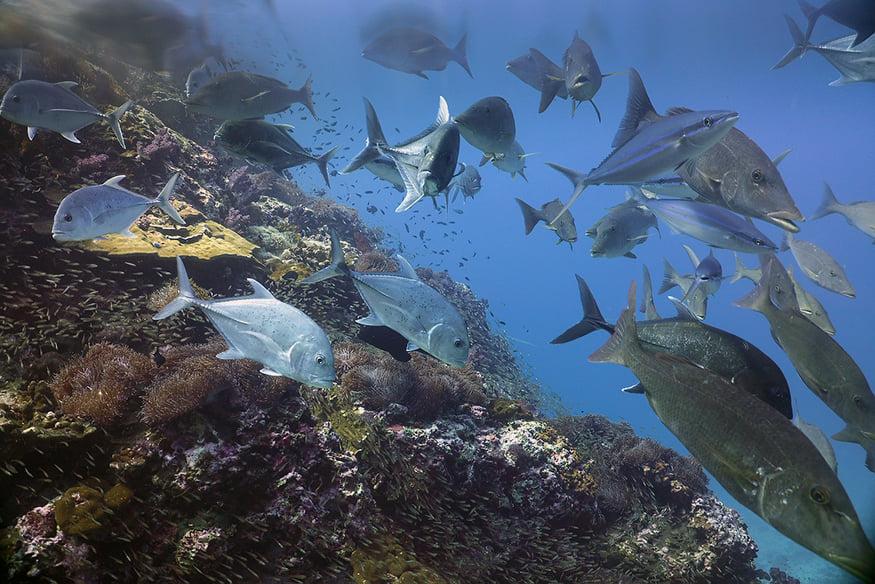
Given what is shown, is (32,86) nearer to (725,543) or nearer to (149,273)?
(149,273)

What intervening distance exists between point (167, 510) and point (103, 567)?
47 cm

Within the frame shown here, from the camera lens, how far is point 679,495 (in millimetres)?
6078

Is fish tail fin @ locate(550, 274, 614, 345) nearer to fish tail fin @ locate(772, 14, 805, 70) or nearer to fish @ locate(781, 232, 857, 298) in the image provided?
fish @ locate(781, 232, 857, 298)

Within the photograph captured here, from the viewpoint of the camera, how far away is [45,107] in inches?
176

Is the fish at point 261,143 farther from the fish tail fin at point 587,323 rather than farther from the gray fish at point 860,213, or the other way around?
the gray fish at point 860,213

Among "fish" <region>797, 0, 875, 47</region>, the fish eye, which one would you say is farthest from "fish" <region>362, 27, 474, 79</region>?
the fish eye

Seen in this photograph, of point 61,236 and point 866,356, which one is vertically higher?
point 61,236

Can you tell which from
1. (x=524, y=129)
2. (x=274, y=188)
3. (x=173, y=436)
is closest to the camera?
(x=173, y=436)

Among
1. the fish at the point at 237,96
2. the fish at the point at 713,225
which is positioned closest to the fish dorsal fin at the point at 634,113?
the fish at the point at 713,225

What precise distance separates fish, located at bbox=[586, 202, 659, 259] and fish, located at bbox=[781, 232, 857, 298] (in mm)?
1550

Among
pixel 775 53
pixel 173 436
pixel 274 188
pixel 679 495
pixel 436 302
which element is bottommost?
pixel 274 188

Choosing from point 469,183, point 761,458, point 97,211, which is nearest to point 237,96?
point 97,211

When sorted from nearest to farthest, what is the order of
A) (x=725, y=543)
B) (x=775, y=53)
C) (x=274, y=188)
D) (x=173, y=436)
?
(x=173, y=436) < (x=725, y=543) < (x=274, y=188) < (x=775, y=53)

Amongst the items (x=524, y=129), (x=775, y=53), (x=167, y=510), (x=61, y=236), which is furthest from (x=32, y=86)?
(x=524, y=129)
